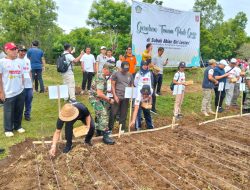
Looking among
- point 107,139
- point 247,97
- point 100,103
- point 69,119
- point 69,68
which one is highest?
point 69,68

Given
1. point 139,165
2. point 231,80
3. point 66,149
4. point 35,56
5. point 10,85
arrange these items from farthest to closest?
point 231,80
point 35,56
point 10,85
point 66,149
point 139,165

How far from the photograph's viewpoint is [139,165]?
474cm

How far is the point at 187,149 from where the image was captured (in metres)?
5.63

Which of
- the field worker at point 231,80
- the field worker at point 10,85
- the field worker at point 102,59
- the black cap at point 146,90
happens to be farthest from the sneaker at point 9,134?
the field worker at point 231,80

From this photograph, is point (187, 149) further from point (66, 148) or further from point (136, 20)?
point (136, 20)

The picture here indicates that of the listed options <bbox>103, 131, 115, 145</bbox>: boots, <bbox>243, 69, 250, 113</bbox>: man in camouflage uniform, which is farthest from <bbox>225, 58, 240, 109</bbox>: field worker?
<bbox>103, 131, 115, 145</bbox>: boots

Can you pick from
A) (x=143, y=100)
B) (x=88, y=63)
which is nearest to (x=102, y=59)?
(x=88, y=63)

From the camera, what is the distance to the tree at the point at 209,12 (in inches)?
1719

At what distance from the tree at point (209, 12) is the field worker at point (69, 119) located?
41.3m

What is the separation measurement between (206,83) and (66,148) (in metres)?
4.66

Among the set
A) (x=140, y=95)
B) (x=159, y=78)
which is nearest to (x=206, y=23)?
(x=159, y=78)

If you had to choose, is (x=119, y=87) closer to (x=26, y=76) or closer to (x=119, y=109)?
(x=119, y=109)

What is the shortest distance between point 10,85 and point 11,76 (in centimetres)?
17

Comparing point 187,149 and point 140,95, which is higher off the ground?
point 140,95
